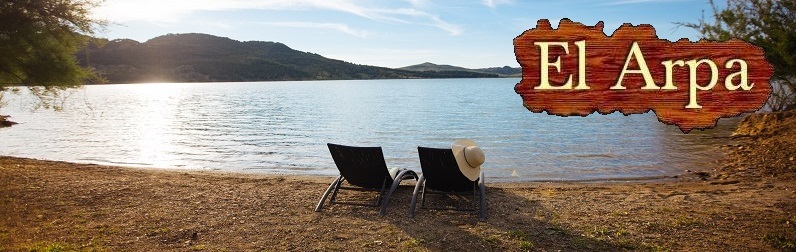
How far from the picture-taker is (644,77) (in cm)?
405

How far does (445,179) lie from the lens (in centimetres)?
761

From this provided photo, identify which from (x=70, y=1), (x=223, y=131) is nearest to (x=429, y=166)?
(x=70, y=1)

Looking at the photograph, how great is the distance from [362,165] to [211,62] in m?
153

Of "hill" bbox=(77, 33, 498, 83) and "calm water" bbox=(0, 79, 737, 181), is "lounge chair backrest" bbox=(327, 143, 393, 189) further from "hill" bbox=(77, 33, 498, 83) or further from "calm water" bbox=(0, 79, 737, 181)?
"hill" bbox=(77, 33, 498, 83)

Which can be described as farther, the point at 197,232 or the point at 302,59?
the point at 302,59

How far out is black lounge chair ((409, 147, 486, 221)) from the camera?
23.8 feet

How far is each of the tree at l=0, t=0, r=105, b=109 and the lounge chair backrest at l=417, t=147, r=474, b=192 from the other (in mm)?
11319

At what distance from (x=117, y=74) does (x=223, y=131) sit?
116m

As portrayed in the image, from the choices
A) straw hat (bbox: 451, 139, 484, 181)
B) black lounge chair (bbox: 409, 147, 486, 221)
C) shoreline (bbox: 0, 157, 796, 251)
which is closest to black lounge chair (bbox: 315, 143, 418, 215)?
shoreline (bbox: 0, 157, 796, 251)

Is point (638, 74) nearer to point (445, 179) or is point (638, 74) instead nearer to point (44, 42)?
point (445, 179)

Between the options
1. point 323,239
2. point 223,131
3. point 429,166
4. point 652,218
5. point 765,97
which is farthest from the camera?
point 223,131

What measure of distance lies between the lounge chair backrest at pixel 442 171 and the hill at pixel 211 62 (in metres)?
123

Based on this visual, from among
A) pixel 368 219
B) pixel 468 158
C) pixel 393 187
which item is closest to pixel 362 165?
pixel 393 187

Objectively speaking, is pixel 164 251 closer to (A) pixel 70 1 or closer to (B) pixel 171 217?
(B) pixel 171 217
